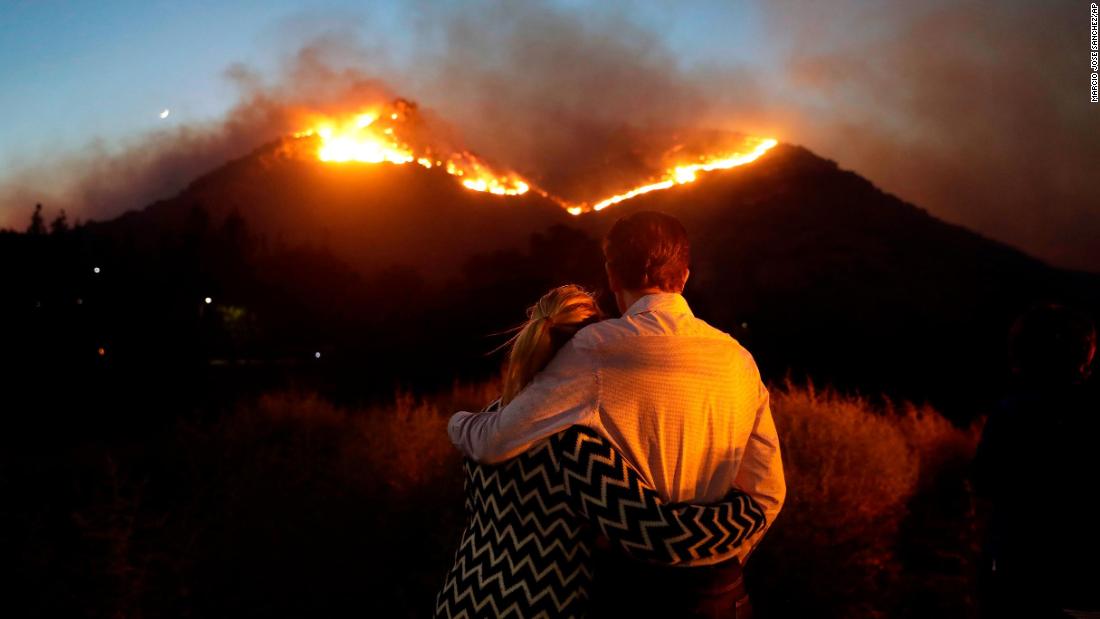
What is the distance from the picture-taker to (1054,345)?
2953 mm

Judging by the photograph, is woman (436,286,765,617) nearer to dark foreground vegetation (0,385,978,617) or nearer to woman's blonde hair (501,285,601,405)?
woman's blonde hair (501,285,601,405)

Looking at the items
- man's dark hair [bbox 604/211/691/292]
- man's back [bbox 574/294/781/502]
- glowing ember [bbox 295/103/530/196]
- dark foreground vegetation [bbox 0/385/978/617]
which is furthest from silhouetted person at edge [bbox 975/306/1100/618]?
glowing ember [bbox 295/103/530/196]

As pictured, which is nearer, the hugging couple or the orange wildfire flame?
the hugging couple

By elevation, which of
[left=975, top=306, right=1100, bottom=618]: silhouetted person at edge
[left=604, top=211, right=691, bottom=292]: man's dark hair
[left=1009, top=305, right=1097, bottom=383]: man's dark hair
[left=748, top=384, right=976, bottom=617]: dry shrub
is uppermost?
[left=604, top=211, right=691, bottom=292]: man's dark hair

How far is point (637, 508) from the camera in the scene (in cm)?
195

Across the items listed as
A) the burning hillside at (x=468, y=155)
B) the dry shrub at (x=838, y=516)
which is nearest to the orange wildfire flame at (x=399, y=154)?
the burning hillside at (x=468, y=155)

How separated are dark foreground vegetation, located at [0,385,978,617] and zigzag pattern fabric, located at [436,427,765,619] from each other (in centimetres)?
346

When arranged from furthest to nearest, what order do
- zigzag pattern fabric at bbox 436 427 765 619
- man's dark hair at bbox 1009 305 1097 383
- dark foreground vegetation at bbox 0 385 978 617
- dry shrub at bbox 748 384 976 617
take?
dry shrub at bbox 748 384 976 617, dark foreground vegetation at bbox 0 385 978 617, man's dark hair at bbox 1009 305 1097 383, zigzag pattern fabric at bbox 436 427 765 619

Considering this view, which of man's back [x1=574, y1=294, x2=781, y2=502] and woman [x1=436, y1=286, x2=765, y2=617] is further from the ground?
man's back [x1=574, y1=294, x2=781, y2=502]

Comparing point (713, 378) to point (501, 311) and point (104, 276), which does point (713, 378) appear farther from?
point (104, 276)

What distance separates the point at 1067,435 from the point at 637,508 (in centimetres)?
184

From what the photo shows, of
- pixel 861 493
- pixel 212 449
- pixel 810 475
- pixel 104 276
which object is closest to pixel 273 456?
pixel 212 449

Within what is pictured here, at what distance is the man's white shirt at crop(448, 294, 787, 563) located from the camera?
201cm

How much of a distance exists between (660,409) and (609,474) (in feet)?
0.81
